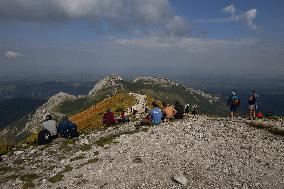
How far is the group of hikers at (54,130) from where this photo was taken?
3406 cm

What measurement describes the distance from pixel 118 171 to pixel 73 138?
1203 cm

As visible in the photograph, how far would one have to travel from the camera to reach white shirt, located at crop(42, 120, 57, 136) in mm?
34188

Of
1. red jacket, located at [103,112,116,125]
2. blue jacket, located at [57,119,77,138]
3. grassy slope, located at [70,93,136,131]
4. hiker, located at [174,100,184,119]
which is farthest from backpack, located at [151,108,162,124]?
grassy slope, located at [70,93,136,131]

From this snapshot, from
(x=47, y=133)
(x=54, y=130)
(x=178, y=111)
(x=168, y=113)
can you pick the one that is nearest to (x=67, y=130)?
(x=54, y=130)

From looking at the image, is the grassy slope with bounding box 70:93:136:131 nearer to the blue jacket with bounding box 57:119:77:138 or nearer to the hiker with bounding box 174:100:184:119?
the hiker with bounding box 174:100:184:119

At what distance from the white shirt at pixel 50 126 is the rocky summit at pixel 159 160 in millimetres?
1662

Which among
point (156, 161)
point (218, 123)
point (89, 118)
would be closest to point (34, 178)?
point (156, 161)

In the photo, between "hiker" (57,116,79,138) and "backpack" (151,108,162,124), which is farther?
"backpack" (151,108,162,124)

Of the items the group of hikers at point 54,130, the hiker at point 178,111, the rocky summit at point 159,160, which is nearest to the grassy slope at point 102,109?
the hiker at point 178,111

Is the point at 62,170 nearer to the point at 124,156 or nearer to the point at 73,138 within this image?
the point at 124,156

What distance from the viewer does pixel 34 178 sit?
24.5 metres

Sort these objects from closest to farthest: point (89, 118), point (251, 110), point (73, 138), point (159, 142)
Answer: point (159, 142) → point (73, 138) → point (251, 110) → point (89, 118)

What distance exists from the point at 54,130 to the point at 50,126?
53 centimetres

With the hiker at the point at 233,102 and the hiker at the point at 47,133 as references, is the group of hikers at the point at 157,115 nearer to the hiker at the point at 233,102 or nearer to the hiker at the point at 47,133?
the hiker at the point at 233,102
